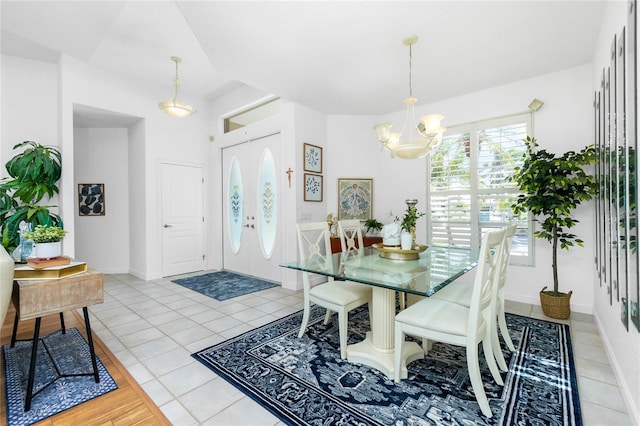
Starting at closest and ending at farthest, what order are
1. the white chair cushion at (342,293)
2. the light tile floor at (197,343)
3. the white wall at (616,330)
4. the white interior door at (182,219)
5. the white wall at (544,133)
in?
the white wall at (616,330) < the light tile floor at (197,343) < the white chair cushion at (342,293) < the white wall at (544,133) < the white interior door at (182,219)

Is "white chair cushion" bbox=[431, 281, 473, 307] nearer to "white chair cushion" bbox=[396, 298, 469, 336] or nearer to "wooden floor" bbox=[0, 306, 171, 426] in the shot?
"white chair cushion" bbox=[396, 298, 469, 336]

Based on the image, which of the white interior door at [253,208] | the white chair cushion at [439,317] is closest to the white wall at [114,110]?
the white interior door at [253,208]

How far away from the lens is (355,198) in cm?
485

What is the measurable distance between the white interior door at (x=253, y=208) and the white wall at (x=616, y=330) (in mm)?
3640

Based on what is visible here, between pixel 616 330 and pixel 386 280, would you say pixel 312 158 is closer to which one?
pixel 386 280

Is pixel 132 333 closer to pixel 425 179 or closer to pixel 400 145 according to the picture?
pixel 400 145

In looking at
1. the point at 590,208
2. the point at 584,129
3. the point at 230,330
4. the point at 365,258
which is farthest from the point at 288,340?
the point at 584,129

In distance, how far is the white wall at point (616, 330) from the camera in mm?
1571

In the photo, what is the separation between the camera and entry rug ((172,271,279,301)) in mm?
→ 4016

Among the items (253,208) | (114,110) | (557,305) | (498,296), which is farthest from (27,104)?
(557,305)

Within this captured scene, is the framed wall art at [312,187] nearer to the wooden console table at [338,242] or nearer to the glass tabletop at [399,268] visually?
the wooden console table at [338,242]

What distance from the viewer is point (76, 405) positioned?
5.68ft

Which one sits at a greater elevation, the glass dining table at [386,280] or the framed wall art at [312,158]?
the framed wall art at [312,158]

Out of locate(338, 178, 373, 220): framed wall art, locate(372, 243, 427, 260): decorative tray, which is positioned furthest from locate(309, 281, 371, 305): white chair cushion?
locate(338, 178, 373, 220): framed wall art
